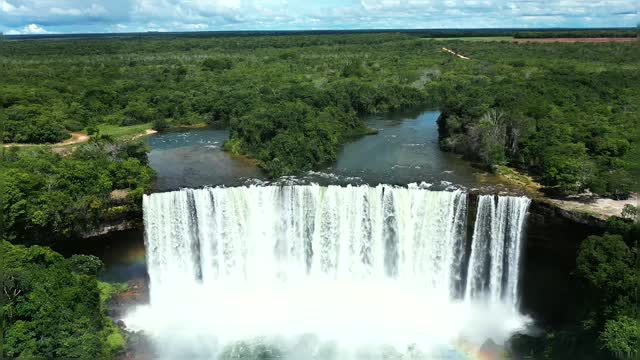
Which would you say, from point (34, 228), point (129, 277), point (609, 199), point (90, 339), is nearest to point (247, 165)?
point (129, 277)

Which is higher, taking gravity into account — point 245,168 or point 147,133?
point 147,133

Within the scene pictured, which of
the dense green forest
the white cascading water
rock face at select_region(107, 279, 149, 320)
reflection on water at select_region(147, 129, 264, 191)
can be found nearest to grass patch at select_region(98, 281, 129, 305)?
rock face at select_region(107, 279, 149, 320)

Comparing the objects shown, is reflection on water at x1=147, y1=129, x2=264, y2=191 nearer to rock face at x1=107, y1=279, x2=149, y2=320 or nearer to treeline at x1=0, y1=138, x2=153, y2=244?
treeline at x1=0, y1=138, x2=153, y2=244

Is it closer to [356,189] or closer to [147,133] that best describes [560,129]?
[356,189]

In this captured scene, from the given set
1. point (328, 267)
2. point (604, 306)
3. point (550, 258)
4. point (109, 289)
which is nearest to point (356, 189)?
point (328, 267)

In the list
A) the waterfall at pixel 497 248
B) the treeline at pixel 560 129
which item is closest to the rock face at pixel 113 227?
the waterfall at pixel 497 248
